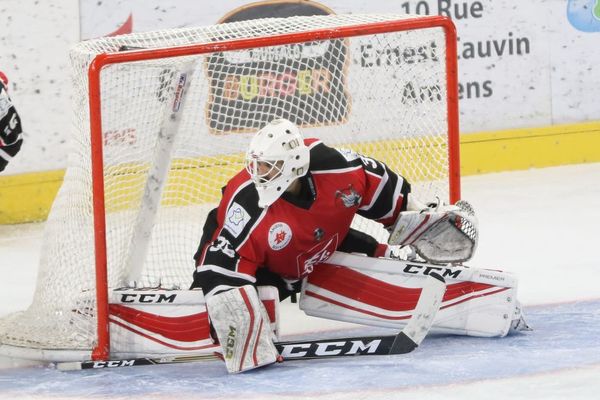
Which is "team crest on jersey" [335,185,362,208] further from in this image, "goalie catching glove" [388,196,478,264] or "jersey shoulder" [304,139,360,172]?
"goalie catching glove" [388,196,478,264]

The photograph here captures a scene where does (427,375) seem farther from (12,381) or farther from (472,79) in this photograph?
(472,79)

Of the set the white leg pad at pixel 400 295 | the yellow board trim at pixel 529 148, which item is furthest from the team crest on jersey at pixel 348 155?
the yellow board trim at pixel 529 148

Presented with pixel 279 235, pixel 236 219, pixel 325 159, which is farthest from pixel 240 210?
pixel 325 159

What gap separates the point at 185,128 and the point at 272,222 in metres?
0.78

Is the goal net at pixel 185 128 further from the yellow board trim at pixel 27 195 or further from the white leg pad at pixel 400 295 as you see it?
the yellow board trim at pixel 27 195

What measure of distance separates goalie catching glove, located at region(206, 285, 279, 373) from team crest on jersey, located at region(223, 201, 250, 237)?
18 cm

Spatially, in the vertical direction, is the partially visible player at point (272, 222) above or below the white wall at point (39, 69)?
below

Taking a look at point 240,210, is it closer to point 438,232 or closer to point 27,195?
point 438,232

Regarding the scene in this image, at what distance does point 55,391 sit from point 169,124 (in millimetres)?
1005

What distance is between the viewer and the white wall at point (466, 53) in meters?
6.64

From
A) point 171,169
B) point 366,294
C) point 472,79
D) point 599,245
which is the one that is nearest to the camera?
point 366,294

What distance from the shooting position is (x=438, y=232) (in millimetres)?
4766

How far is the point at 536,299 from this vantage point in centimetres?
517

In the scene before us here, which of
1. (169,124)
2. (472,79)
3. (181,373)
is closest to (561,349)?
(181,373)
